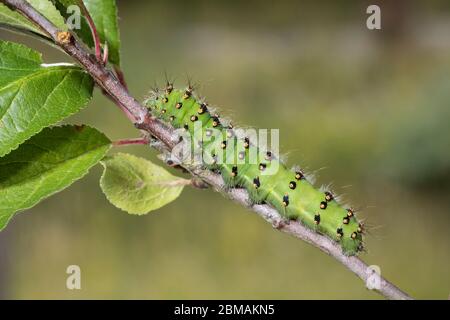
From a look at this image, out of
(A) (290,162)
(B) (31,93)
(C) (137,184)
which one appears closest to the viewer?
(B) (31,93)

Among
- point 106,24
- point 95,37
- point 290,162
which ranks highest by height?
point 290,162

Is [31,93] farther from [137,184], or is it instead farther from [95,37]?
[137,184]

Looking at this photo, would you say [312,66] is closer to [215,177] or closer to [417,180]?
[417,180]

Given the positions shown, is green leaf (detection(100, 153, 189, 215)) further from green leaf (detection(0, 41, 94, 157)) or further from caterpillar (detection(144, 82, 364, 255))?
green leaf (detection(0, 41, 94, 157))

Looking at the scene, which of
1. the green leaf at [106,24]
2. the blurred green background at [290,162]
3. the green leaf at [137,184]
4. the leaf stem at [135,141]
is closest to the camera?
the leaf stem at [135,141]

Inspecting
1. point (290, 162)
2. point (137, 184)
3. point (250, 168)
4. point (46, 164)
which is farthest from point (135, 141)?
point (290, 162)

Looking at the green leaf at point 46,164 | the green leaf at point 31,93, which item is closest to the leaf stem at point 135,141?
the green leaf at point 46,164

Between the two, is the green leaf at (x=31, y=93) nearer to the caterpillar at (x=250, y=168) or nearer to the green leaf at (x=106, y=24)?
the green leaf at (x=106, y=24)
